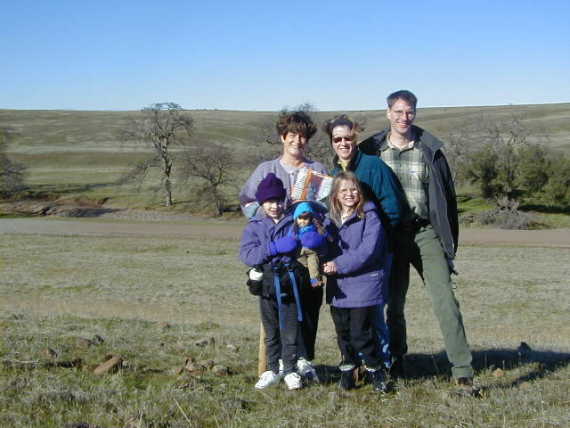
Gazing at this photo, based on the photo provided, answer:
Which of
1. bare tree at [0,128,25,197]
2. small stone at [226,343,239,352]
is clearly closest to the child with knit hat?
small stone at [226,343,239,352]

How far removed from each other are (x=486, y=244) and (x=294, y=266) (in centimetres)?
2793

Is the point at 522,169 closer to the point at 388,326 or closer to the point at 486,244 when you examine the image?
the point at 486,244

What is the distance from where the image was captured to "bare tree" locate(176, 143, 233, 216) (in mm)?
45969

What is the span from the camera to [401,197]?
5.19 m

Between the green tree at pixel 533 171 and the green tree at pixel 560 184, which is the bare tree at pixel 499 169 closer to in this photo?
the green tree at pixel 533 171

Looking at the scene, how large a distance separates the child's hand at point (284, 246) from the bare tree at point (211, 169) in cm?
4134

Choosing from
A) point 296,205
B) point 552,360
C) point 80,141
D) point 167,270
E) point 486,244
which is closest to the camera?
point 296,205

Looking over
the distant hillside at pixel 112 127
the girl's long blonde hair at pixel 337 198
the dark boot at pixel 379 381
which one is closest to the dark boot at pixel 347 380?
the dark boot at pixel 379 381

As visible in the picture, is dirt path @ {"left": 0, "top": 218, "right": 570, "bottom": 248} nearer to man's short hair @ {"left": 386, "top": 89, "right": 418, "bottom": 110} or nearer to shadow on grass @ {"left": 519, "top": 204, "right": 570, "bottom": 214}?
shadow on grass @ {"left": 519, "top": 204, "right": 570, "bottom": 214}

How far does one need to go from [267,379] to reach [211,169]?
4193 centimetres

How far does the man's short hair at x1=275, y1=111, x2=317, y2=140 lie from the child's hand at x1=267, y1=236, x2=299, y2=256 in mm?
843

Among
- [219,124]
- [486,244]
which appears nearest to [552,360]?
[486,244]

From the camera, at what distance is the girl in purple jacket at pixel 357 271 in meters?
4.75

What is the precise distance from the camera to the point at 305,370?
5141 millimetres
